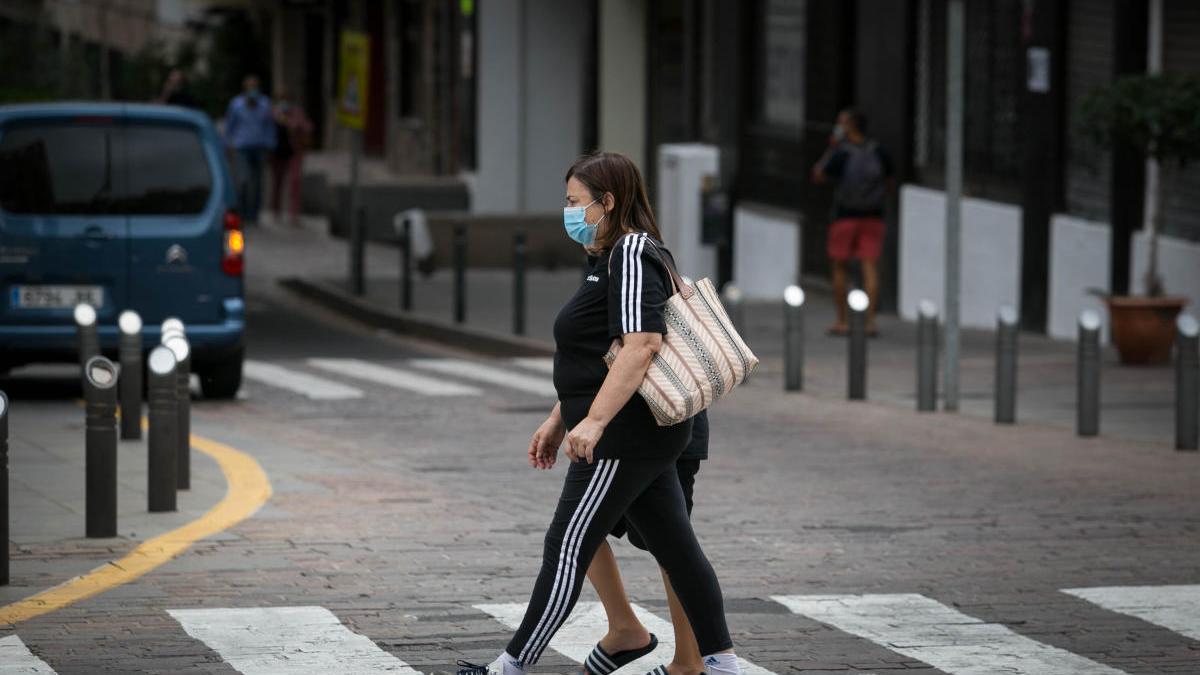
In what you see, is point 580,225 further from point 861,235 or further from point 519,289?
point 519,289

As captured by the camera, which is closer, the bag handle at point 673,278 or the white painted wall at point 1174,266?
the bag handle at point 673,278

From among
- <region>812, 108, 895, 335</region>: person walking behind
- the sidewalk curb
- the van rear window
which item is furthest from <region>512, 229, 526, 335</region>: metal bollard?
the van rear window

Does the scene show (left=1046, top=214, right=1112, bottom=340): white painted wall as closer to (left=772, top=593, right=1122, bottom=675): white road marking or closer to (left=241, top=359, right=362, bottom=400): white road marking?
(left=241, top=359, right=362, bottom=400): white road marking

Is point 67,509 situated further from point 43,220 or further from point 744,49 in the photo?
point 744,49

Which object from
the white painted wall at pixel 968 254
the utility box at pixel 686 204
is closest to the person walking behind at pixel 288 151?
the utility box at pixel 686 204

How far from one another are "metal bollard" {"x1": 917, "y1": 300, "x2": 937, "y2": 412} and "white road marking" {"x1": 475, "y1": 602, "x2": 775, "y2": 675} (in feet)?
21.8

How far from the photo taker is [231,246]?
14773 millimetres

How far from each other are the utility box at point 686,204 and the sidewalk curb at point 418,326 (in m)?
2.71

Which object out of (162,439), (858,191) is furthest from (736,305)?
(162,439)

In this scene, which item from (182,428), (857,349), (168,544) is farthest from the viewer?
(857,349)

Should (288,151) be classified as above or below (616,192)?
below

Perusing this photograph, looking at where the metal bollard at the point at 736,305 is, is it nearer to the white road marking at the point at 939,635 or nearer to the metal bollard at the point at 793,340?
the metal bollard at the point at 793,340

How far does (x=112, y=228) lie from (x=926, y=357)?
5128 millimetres

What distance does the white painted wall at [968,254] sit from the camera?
67.2 ft
